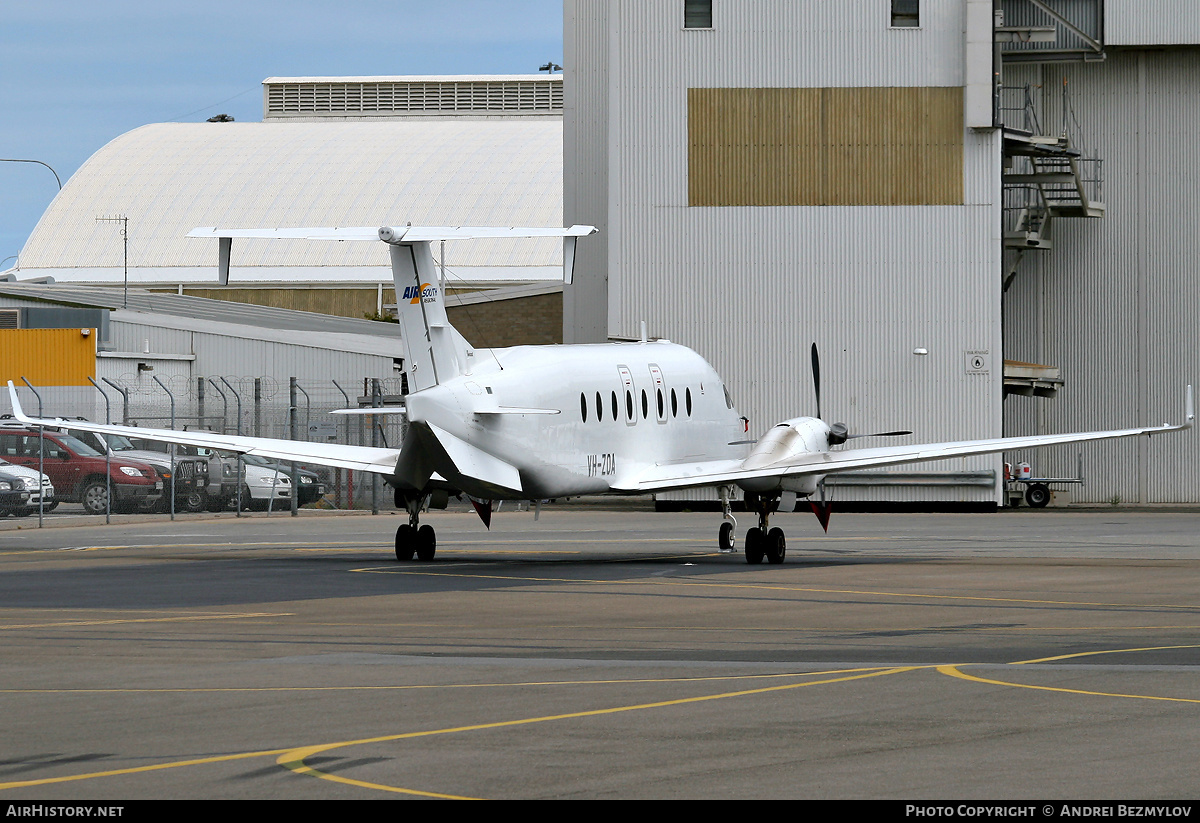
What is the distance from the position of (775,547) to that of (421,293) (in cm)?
698

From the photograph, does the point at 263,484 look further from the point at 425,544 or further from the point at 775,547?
the point at 775,547

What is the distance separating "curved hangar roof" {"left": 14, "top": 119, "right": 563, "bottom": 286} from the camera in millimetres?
85375

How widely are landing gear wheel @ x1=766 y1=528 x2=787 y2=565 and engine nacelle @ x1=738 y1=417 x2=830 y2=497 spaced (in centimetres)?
88

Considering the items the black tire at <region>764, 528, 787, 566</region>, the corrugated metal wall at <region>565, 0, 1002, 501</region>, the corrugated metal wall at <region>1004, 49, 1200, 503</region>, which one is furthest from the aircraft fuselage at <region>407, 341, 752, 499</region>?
the corrugated metal wall at <region>1004, 49, 1200, 503</region>

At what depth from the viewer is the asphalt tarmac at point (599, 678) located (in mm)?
8172

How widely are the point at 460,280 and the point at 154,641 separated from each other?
227 ft

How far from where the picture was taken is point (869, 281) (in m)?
46.0

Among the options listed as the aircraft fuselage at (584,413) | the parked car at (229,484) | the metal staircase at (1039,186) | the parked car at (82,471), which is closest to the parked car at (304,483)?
the parked car at (229,484)

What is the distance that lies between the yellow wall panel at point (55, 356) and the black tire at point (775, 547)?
32.5 m

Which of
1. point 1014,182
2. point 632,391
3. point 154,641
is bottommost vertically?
point 154,641

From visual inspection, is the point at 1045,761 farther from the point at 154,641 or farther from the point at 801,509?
the point at 801,509

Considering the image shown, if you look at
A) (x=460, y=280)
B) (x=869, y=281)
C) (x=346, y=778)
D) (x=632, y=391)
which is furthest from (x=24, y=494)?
(x=460, y=280)

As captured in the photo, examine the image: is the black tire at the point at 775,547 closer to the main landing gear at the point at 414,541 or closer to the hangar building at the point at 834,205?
the main landing gear at the point at 414,541

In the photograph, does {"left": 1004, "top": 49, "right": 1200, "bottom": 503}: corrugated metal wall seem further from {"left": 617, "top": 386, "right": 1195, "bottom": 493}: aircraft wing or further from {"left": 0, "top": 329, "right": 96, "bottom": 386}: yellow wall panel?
{"left": 0, "top": 329, "right": 96, "bottom": 386}: yellow wall panel
